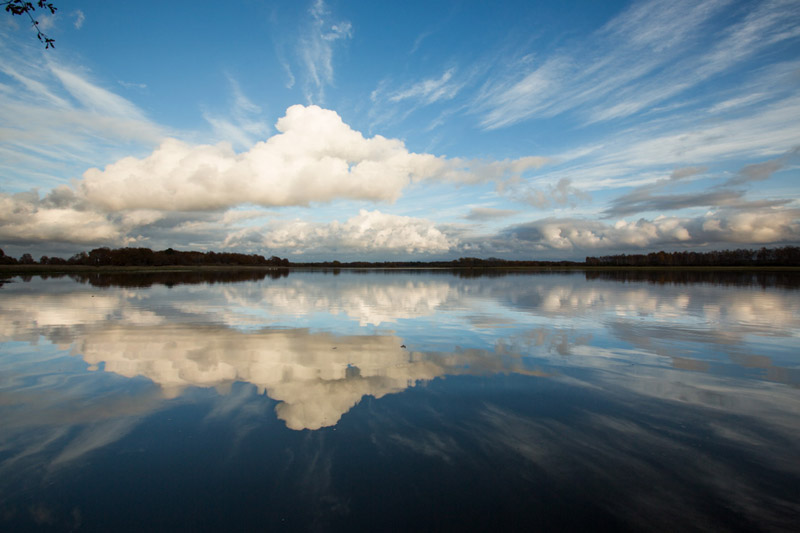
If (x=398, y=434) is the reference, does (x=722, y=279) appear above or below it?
below

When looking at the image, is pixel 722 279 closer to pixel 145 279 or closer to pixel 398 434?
pixel 398 434

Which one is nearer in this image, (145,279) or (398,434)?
(398,434)

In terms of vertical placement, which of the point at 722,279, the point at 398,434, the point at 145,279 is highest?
the point at 145,279

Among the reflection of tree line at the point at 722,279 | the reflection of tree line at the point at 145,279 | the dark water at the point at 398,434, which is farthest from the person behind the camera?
the reflection of tree line at the point at 722,279

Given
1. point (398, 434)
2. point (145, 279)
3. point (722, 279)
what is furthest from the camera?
point (722, 279)

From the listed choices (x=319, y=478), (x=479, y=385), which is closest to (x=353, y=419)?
(x=319, y=478)

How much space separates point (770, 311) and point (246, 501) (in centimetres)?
2743

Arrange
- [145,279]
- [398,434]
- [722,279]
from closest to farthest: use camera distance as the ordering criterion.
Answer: [398,434] < [145,279] < [722,279]

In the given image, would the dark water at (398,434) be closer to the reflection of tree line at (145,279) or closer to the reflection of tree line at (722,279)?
the reflection of tree line at (145,279)

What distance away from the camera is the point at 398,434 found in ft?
21.6

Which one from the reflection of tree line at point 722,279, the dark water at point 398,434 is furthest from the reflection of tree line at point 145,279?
the reflection of tree line at point 722,279

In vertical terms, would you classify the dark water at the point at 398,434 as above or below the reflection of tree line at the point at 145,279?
below

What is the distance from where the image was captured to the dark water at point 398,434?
468cm

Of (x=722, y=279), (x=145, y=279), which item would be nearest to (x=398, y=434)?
(x=145, y=279)
